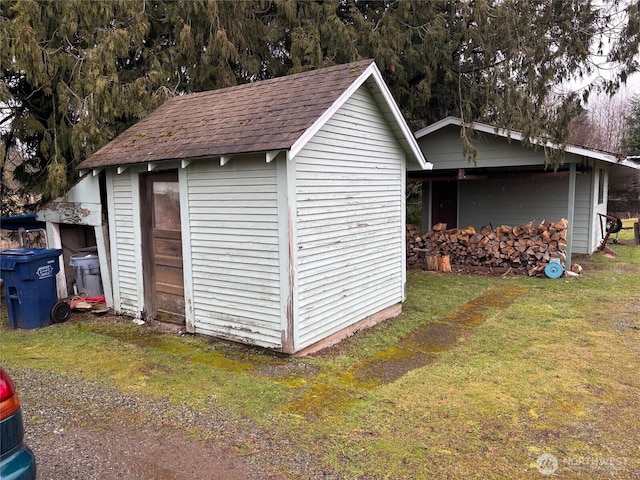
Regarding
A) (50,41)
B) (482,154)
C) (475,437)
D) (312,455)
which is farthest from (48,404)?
(482,154)

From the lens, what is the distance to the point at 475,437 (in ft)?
12.0

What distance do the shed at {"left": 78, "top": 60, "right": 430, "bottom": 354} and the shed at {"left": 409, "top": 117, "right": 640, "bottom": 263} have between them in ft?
14.5

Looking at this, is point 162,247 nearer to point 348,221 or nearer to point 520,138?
point 348,221

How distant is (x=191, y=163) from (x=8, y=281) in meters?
3.30

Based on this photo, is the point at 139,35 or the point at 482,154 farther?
the point at 482,154

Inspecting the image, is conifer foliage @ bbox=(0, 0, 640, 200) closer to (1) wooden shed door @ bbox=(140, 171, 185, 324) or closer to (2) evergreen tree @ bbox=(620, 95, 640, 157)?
(1) wooden shed door @ bbox=(140, 171, 185, 324)

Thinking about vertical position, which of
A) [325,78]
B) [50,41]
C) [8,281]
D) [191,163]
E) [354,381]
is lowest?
[354,381]

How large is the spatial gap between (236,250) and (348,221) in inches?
63.2

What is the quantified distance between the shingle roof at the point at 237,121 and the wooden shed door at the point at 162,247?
515 millimetres

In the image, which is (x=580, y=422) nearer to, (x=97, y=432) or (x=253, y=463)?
(x=253, y=463)

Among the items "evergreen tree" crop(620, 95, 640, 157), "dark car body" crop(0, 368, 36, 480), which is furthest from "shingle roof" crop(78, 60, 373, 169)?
"evergreen tree" crop(620, 95, 640, 157)

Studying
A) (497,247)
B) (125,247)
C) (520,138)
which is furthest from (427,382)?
(520,138)

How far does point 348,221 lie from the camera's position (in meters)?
6.23

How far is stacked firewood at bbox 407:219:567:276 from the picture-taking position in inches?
411
